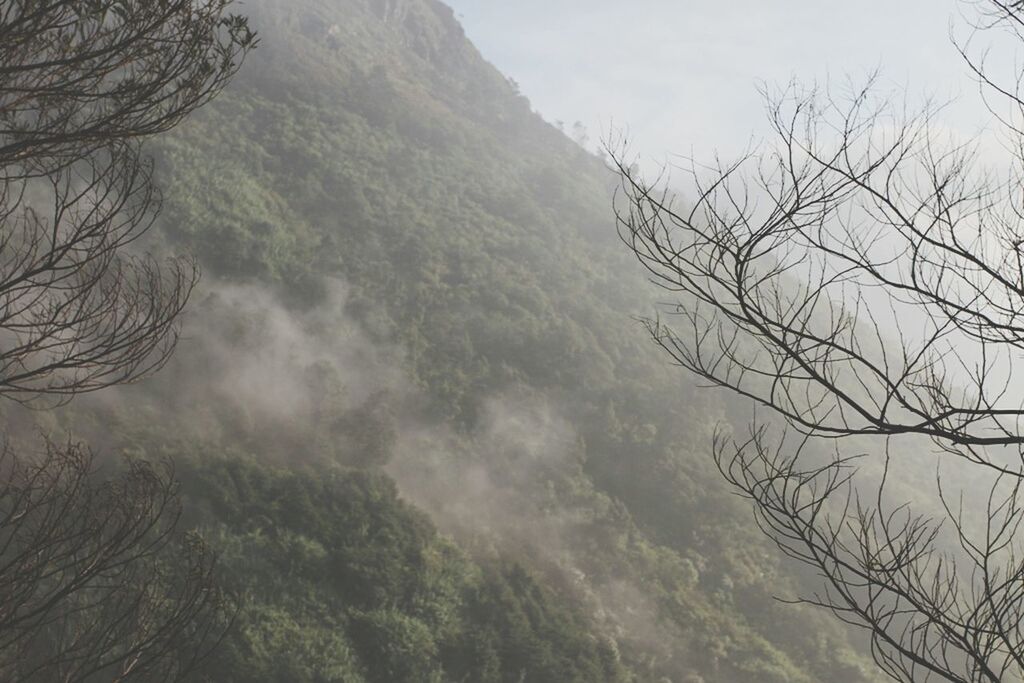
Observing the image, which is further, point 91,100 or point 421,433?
Result: point 421,433

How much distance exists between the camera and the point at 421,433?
2205 cm

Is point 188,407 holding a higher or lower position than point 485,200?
lower

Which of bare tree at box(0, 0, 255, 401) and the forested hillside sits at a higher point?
the forested hillside

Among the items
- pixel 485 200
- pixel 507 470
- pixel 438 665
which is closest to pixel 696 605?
pixel 507 470

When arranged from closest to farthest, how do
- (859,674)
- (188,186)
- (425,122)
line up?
1. (859,674)
2. (188,186)
3. (425,122)

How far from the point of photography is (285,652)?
468 inches

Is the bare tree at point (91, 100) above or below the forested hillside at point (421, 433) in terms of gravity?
below

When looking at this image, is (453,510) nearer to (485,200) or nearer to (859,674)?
(859,674)

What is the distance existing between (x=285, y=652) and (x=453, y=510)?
7777mm

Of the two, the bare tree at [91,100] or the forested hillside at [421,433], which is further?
the forested hillside at [421,433]

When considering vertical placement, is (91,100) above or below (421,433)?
below

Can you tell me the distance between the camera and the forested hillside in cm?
1391

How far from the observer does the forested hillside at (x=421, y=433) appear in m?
13.9

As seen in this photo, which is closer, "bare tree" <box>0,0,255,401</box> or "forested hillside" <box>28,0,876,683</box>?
"bare tree" <box>0,0,255,401</box>
